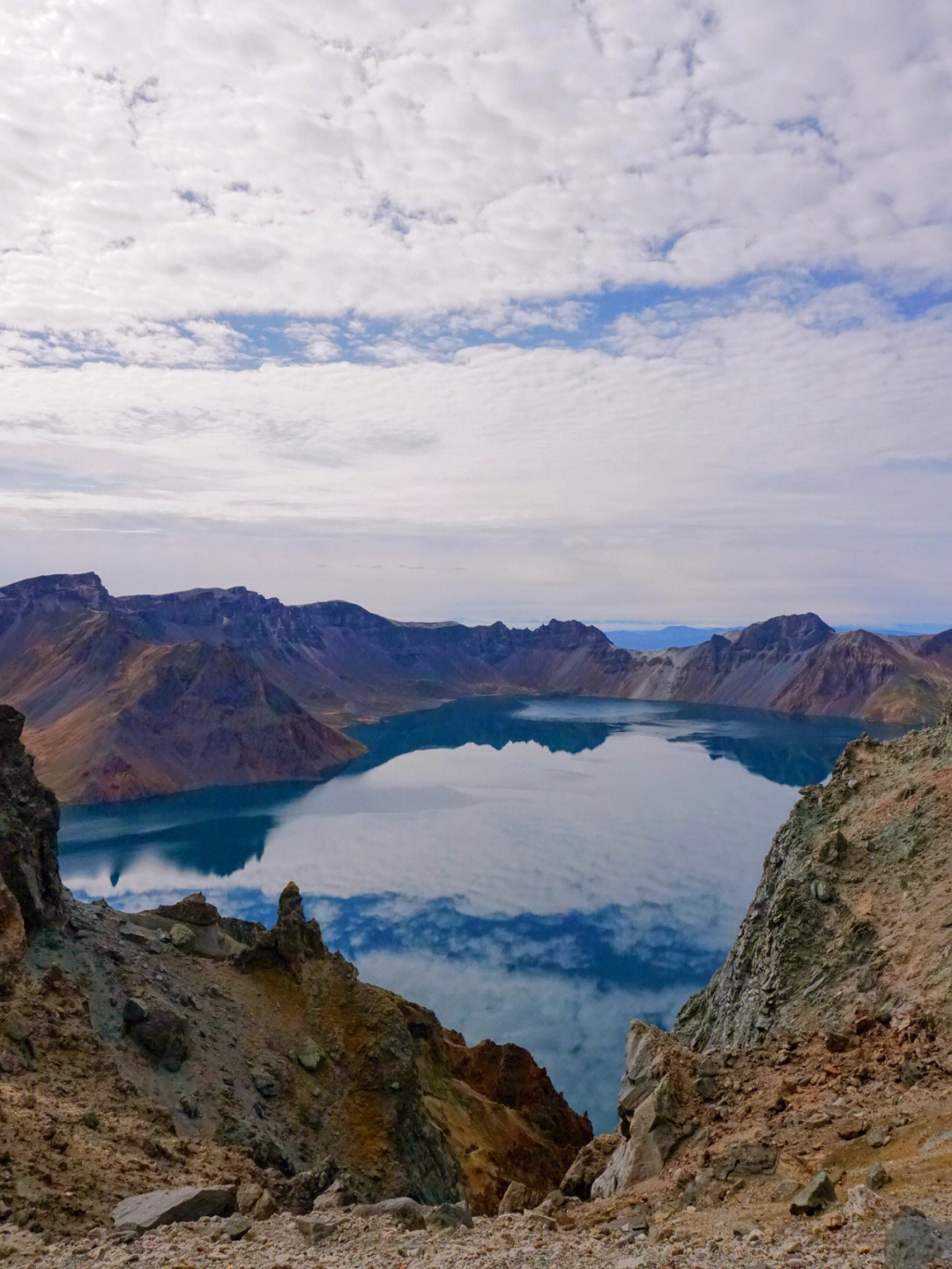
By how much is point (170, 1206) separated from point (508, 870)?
73.1m

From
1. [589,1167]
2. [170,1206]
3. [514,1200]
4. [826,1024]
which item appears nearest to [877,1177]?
[826,1024]

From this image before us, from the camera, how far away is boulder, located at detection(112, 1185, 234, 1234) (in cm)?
1333

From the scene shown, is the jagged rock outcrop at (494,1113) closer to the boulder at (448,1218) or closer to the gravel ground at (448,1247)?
the boulder at (448,1218)

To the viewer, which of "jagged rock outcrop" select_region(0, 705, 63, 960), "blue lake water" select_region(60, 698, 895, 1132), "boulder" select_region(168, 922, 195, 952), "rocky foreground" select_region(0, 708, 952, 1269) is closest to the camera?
"rocky foreground" select_region(0, 708, 952, 1269)

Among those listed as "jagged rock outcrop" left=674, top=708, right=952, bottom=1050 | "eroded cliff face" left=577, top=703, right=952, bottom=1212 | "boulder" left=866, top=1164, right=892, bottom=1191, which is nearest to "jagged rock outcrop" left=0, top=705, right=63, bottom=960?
"eroded cliff face" left=577, top=703, right=952, bottom=1212

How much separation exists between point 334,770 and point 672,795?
68253 mm

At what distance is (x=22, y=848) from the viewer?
2909 cm

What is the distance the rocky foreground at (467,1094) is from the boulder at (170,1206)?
0.18 feet

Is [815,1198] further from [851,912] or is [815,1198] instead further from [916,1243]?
[851,912]

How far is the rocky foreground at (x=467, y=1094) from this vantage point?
1187cm

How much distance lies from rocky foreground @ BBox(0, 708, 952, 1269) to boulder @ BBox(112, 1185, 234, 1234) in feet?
0.18

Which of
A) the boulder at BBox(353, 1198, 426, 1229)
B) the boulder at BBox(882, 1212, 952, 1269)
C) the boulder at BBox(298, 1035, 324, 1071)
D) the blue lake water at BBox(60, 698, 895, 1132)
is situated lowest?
the blue lake water at BBox(60, 698, 895, 1132)

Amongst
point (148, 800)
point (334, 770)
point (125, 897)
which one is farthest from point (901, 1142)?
A: point (334, 770)

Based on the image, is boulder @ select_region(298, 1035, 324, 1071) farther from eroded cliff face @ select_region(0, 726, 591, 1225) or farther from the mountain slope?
the mountain slope
